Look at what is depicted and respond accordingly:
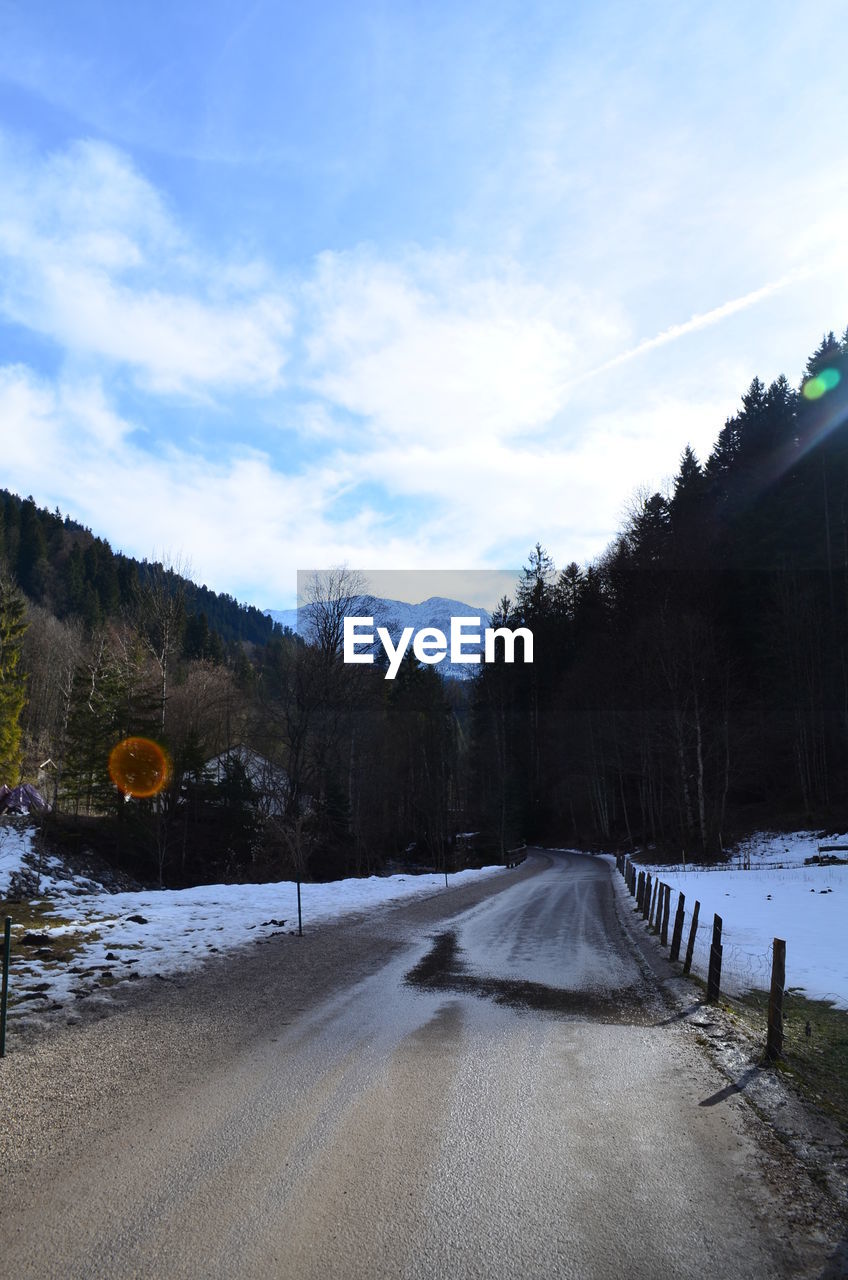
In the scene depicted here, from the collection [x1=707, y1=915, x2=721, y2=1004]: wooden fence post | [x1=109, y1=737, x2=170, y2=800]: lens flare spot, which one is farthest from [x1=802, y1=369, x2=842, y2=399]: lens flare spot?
[x1=707, y1=915, x2=721, y2=1004]: wooden fence post

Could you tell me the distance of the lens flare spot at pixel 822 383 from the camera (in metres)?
40.7

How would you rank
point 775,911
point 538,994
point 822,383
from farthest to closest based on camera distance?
point 822,383
point 775,911
point 538,994

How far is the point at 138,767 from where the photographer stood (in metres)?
31.6

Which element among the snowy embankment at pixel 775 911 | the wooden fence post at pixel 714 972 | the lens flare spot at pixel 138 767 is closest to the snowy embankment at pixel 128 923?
the wooden fence post at pixel 714 972

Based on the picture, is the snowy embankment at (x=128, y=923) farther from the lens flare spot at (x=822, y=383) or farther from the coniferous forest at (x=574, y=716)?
the lens flare spot at (x=822, y=383)

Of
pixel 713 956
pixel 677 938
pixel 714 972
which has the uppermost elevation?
pixel 713 956

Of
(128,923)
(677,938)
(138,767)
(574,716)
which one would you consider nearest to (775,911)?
(677,938)

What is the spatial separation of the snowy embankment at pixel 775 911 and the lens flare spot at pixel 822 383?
2555 centimetres

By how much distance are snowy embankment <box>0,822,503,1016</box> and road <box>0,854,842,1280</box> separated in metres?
1.98

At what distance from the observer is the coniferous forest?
31.8 meters

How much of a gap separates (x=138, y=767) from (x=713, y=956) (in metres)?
27.8

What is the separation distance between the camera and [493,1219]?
144 inches

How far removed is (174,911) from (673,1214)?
12700 mm

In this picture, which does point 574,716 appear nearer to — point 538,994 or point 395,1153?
point 538,994
